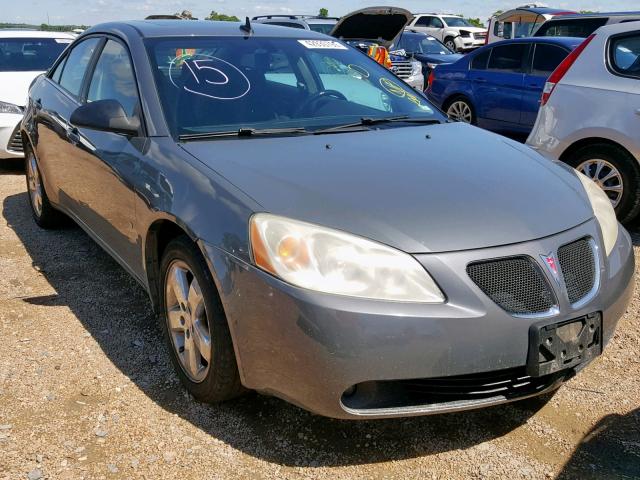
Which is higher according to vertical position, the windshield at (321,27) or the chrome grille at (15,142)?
the windshield at (321,27)

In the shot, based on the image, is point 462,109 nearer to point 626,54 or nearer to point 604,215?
point 626,54

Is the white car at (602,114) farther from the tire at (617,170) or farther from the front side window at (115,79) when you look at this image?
the front side window at (115,79)

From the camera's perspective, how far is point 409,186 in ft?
8.41

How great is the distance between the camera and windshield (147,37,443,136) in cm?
317

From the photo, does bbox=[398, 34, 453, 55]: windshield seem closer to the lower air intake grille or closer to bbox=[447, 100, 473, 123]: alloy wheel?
bbox=[447, 100, 473, 123]: alloy wheel

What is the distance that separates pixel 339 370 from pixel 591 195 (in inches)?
58.0

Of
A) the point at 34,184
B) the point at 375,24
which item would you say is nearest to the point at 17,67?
the point at 34,184

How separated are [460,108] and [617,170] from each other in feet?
14.3

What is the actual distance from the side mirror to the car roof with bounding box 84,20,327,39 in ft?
1.87

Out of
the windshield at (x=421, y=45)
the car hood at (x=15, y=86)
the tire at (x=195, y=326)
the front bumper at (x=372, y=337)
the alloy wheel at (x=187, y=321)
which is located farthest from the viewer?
the windshield at (x=421, y=45)

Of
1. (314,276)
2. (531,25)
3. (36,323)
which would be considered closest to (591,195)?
(314,276)

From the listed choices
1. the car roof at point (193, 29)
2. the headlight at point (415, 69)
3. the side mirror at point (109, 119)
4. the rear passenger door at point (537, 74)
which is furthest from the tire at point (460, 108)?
the side mirror at point (109, 119)

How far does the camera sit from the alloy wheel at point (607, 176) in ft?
16.6

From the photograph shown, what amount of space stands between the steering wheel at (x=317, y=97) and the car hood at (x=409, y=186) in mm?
327
